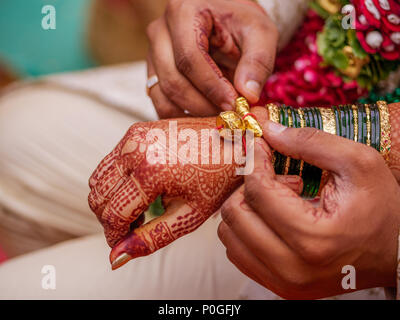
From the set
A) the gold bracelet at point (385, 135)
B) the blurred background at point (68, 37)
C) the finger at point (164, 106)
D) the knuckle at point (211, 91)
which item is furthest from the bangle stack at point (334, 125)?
the blurred background at point (68, 37)

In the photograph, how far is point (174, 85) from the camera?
2.74 feet

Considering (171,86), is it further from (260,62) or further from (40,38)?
(40,38)

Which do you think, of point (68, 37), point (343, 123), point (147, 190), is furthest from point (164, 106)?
point (68, 37)

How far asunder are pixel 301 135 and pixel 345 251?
0.18m

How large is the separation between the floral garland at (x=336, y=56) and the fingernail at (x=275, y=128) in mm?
292

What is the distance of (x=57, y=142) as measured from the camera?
1123 millimetres

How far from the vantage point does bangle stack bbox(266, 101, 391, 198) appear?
70cm

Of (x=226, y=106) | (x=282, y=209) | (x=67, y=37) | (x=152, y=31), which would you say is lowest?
(x=282, y=209)

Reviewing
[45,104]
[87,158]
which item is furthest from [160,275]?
[45,104]

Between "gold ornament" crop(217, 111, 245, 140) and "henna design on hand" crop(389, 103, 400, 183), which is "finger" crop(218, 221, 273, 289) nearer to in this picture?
"gold ornament" crop(217, 111, 245, 140)

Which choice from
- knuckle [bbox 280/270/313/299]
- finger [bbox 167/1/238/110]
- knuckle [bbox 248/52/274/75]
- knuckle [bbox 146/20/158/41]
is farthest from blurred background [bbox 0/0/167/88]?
knuckle [bbox 280/270/313/299]

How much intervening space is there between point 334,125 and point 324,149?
0.45 ft

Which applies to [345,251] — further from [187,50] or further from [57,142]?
[57,142]

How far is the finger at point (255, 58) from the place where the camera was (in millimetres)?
777
